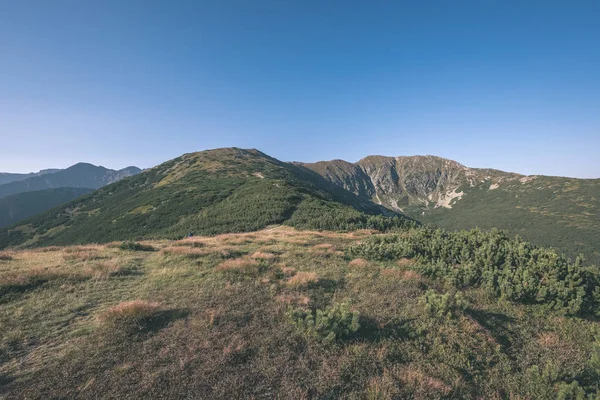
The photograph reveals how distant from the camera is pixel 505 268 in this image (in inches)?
485

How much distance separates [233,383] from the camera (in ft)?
19.5

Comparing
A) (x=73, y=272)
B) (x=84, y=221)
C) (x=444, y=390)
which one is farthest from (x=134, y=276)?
(x=84, y=221)

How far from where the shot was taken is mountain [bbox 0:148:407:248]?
5503 centimetres

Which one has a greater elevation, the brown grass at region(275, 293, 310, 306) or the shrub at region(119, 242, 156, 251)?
the shrub at region(119, 242, 156, 251)

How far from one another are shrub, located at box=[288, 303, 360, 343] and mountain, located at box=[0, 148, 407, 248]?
3021 cm

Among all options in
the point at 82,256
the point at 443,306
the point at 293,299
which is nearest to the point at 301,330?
the point at 293,299

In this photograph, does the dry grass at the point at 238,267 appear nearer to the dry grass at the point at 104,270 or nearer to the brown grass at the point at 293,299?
the brown grass at the point at 293,299

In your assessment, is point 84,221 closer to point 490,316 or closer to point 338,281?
point 338,281

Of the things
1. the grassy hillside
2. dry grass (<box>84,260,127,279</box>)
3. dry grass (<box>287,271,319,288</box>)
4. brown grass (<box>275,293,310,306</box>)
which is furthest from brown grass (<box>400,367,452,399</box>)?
dry grass (<box>84,260,127,279</box>)

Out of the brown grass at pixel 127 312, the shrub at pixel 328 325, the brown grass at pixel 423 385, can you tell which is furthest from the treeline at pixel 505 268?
the brown grass at pixel 127 312

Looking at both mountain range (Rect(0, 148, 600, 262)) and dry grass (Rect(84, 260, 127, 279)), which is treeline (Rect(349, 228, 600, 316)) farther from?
mountain range (Rect(0, 148, 600, 262))

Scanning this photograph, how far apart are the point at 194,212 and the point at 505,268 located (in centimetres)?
7253

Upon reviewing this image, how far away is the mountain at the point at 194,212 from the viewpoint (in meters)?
55.0

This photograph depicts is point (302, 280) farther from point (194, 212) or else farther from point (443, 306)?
point (194, 212)
